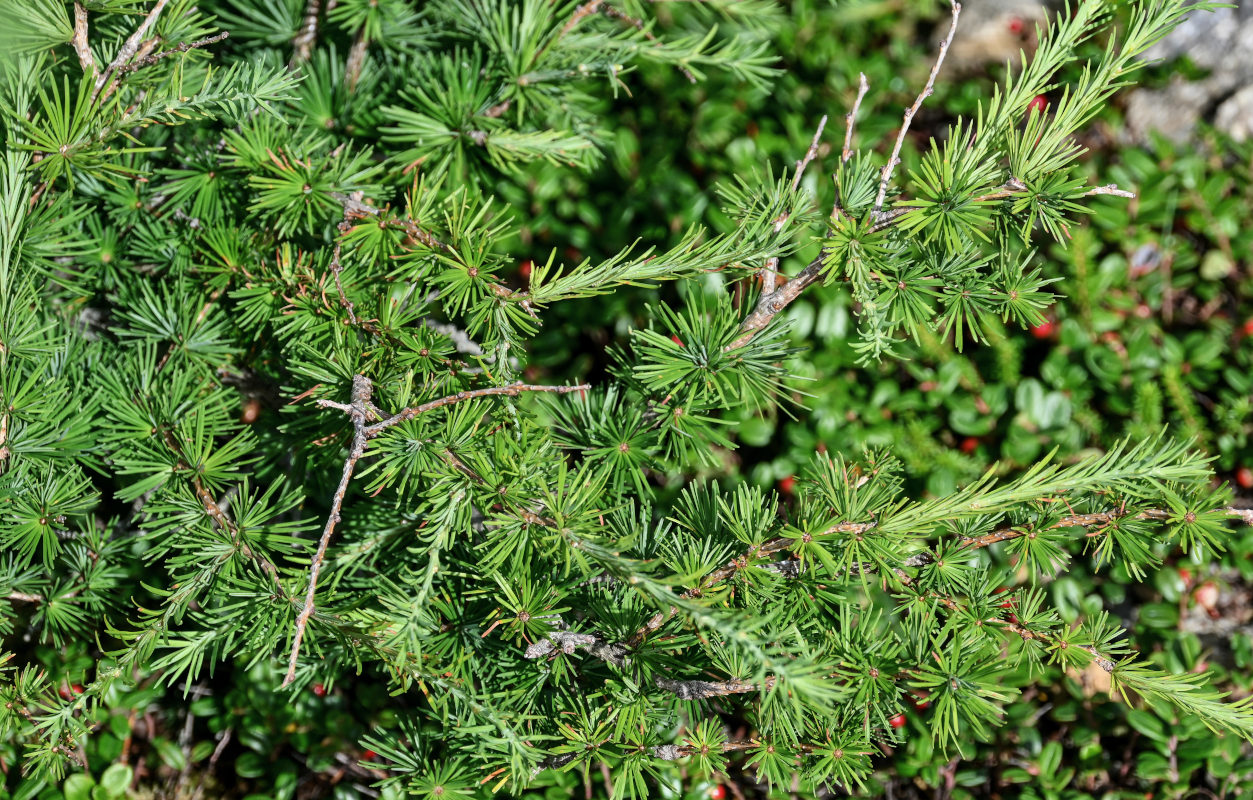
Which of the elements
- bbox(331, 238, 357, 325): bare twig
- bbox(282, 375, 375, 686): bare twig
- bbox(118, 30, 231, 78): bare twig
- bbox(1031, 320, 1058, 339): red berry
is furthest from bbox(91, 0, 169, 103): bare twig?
bbox(1031, 320, 1058, 339): red berry

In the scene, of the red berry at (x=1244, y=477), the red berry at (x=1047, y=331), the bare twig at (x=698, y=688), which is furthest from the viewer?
the red berry at (x=1047, y=331)

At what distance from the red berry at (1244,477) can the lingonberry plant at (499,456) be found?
3.51 ft

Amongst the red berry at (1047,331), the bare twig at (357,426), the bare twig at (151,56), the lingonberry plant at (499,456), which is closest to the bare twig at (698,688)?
the lingonberry plant at (499,456)

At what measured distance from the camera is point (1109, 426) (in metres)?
1.92

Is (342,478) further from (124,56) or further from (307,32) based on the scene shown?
(307,32)

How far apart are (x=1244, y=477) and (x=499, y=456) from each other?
167cm

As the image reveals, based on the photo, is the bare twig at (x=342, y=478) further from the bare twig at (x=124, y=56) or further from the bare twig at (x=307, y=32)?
the bare twig at (x=307, y=32)

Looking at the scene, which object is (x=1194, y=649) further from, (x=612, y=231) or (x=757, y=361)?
(x=612, y=231)

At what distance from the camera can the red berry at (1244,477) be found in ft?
5.93

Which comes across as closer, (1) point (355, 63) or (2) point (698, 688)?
(2) point (698, 688)

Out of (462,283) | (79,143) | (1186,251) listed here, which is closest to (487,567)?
(462,283)

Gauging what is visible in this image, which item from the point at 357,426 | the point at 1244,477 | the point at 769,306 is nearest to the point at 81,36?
the point at 357,426

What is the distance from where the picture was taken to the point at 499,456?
883 mm

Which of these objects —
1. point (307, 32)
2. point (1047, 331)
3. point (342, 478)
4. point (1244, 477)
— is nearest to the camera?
point (342, 478)
